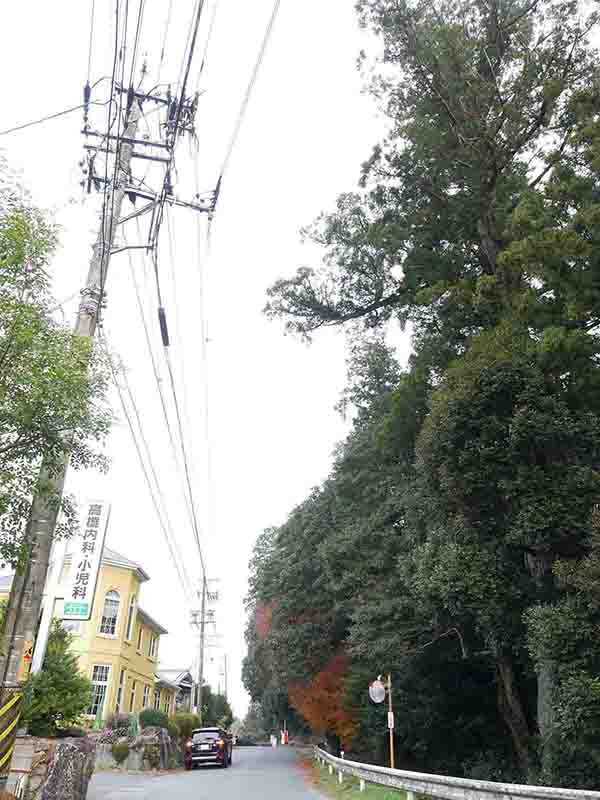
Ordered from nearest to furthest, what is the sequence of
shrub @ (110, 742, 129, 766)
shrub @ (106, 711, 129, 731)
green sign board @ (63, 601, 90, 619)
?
green sign board @ (63, 601, 90, 619), shrub @ (110, 742, 129, 766), shrub @ (106, 711, 129, 731)

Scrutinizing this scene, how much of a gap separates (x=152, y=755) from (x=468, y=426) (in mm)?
15908

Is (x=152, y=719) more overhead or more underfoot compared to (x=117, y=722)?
more overhead

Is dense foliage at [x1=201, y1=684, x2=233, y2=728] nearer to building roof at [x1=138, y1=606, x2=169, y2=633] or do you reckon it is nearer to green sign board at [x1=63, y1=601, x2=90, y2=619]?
building roof at [x1=138, y1=606, x2=169, y2=633]

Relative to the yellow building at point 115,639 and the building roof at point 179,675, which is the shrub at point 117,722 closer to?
the yellow building at point 115,639

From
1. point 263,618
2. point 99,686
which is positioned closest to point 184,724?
point 99,686

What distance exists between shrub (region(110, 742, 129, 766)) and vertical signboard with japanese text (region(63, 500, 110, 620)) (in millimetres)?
10528

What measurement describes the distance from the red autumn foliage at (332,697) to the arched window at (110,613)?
369 inches

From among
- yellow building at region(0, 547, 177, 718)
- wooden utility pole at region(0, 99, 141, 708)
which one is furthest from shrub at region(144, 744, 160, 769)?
wooden utility pole at region(0, 99, 141, 708)

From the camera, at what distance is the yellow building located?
98.9 ft

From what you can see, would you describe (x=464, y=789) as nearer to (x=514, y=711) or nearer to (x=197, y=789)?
(x=197, y=789)

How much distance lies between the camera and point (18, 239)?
7.57m

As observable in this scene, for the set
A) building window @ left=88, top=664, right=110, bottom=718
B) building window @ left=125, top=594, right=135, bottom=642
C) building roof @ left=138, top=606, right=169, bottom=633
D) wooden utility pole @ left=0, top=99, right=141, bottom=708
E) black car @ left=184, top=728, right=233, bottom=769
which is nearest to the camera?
wooden utility pole @ left=0, top=99, right=141, bottom=708

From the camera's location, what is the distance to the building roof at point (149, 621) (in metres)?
35.1

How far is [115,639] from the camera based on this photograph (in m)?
31.3
